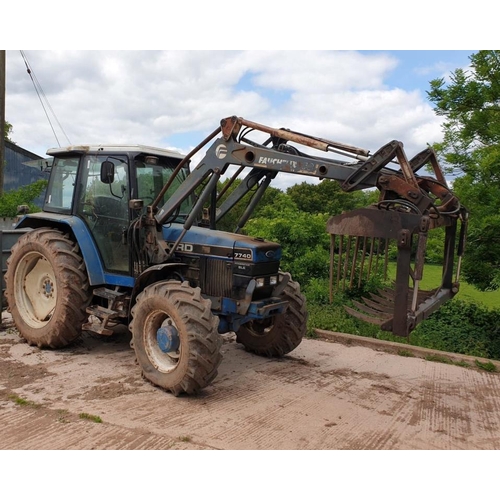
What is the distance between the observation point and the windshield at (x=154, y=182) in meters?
5.68

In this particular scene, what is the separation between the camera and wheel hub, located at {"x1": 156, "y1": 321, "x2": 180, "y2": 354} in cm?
480

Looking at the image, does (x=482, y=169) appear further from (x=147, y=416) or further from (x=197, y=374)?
(x=147, y=416)

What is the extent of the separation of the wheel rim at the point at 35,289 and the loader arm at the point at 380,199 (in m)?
1.89

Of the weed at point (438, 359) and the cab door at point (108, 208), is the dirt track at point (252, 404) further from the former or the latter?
the cab door at point (108, 208)

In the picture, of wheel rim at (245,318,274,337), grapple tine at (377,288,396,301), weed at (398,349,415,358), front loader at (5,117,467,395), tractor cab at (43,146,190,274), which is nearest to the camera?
front loader at (5,117,467,395)

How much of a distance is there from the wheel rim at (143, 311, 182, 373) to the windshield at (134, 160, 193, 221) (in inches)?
52.2

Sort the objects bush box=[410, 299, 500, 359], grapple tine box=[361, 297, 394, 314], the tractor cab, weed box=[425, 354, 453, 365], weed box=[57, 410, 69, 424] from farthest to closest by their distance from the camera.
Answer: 1. bush box=[410, 299, 500, 359]
2. weed box=[425, 354, 453, 365]
3. the tractor cab
4. grapple tine box=[361, 297, 394, 314]
5. weed box=[57, 410, 69, 424]

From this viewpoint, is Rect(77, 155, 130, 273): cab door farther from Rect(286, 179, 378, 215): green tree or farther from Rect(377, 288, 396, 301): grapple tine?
Rect(286, 179, 378, 215): green tree

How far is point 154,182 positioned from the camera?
584cm

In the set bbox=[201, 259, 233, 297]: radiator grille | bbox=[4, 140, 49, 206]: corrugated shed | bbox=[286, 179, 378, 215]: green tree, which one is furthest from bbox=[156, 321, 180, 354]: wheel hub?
bbox=[286, 179, 378, 215]: green tree

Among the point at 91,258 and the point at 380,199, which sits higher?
the point at 380,199

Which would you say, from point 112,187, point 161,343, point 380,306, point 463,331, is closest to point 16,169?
point 112,187

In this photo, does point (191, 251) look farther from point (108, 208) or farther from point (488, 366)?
point (488, 366)

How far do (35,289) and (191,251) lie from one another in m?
2.43
